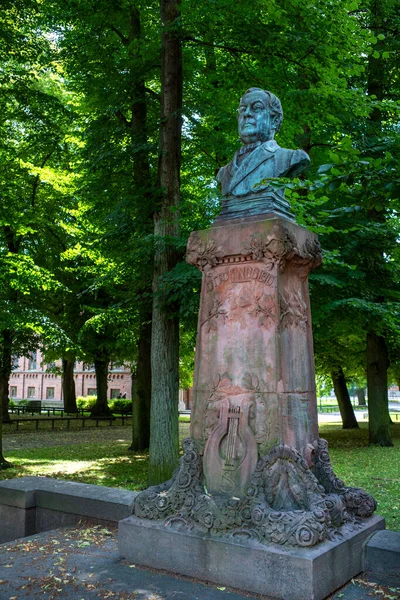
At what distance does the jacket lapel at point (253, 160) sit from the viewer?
624 centimetres

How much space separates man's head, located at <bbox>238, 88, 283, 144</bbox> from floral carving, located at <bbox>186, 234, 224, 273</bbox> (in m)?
1.30

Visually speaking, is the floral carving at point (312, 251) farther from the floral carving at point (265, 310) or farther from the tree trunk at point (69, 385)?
the tree trunk at point (69, 385)

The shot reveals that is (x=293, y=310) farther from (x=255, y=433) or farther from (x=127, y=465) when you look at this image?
(x=127, y=465)

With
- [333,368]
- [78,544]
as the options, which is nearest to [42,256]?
[333,368]

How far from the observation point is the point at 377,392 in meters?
18.5

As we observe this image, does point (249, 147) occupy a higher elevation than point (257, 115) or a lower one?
lower

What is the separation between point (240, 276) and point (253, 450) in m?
1.71

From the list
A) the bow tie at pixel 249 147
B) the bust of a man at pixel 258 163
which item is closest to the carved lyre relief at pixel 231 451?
the bust of a man at pixel 258 163

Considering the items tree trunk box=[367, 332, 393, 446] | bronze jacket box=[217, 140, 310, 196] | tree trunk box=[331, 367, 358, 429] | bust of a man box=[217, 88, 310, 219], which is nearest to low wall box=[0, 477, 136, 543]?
bust of a man box=[217, 88, 310, 219]

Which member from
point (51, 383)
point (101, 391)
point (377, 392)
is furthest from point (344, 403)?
point (51, 383)

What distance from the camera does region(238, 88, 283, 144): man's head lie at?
6324 mm

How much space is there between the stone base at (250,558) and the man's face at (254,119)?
410cm

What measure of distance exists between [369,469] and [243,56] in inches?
367

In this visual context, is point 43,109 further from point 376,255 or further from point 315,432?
point 315,432
